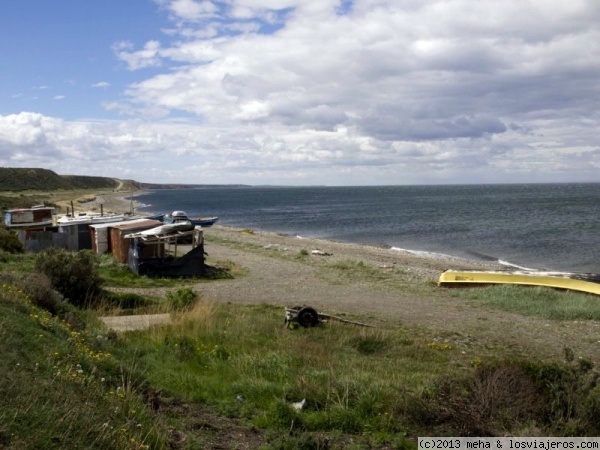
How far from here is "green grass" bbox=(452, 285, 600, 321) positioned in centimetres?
1619

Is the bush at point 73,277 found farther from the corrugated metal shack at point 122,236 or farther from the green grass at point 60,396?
the corrugated metal shack at point 122,236

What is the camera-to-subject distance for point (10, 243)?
24109 mm

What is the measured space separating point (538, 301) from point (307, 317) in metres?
8.88

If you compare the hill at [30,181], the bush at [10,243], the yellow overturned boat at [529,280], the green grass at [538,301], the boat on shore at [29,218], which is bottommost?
the green grass at [538,301]

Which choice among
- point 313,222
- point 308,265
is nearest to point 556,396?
point 308,265

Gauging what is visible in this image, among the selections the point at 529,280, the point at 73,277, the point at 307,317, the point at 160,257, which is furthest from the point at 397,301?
the point at 73,277

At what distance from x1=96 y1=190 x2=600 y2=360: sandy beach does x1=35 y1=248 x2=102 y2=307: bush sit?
141 inches

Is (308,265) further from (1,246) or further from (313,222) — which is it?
(313,222)

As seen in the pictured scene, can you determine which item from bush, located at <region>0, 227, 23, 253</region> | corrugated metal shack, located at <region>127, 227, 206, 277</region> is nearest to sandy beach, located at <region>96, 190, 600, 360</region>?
corrugated metal shack, located at <region>127, 227, 206, 277</region>

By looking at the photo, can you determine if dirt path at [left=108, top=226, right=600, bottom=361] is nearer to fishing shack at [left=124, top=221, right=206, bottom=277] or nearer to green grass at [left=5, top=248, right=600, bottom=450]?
fishing shack at [left=124, top=221, right=206, bottom=277]

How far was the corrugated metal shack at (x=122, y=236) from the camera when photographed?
23641 millimetres

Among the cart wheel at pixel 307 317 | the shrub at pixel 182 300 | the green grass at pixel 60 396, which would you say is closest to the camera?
the green grass at pixel 60 396

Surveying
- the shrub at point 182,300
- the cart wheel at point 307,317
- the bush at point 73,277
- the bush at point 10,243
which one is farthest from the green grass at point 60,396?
the bush at point 10,243

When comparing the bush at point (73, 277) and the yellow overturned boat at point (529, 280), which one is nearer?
the bush at point (73, 277)
